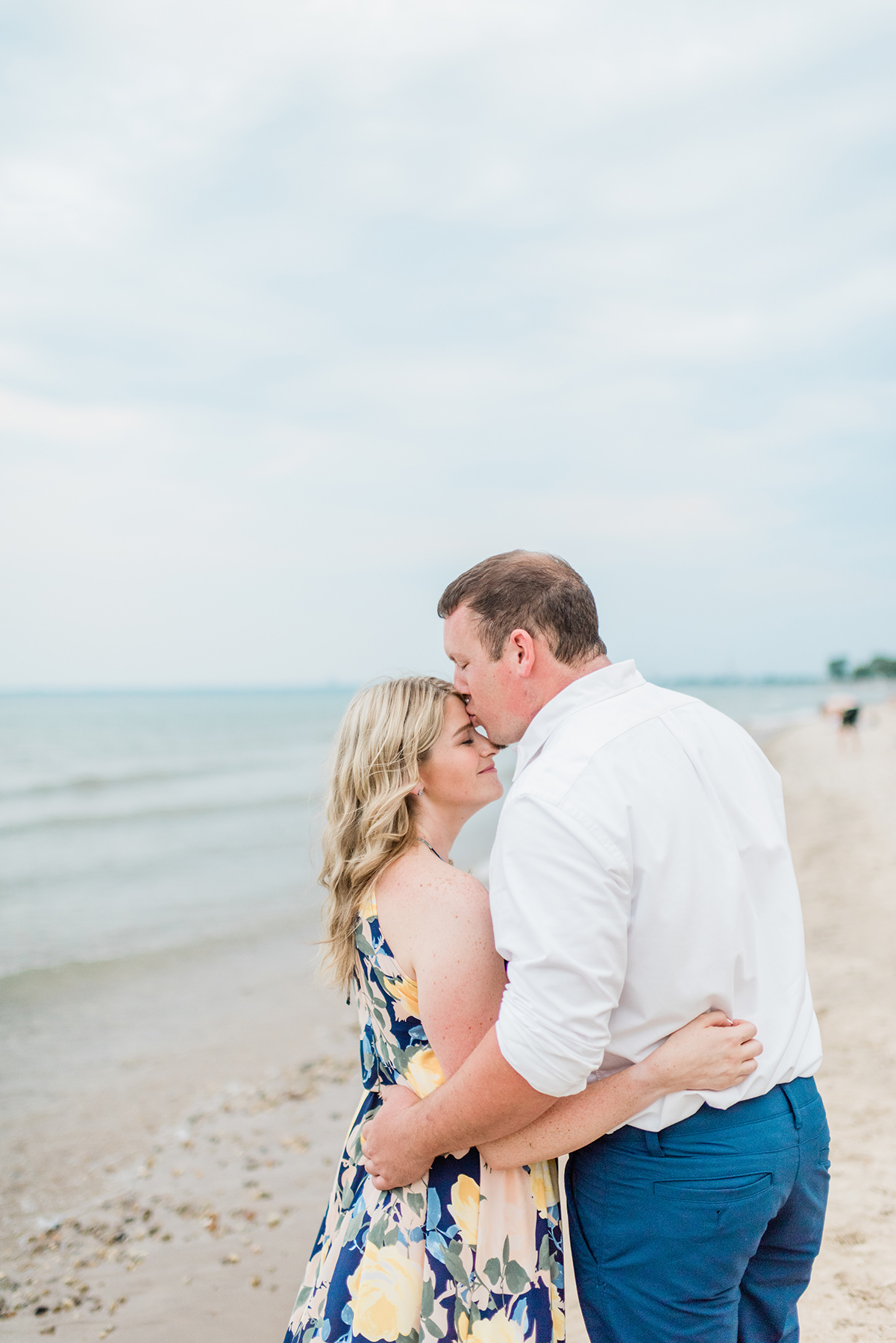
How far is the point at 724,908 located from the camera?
6.49 feet

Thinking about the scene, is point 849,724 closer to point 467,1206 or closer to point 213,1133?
point 213,1133

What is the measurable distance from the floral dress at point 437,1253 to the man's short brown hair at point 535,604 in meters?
0.77

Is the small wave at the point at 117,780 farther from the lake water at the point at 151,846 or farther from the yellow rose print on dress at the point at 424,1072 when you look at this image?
the yellow rose print on dress at the point at 424,1072

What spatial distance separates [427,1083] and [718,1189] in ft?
2.16

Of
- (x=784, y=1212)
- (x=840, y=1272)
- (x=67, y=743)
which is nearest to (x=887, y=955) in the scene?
(x=840, y=1272)

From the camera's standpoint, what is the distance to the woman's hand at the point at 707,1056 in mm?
1978

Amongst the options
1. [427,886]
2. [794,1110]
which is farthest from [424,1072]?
[794,1110]

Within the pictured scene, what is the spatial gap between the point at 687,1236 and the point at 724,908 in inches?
26.9

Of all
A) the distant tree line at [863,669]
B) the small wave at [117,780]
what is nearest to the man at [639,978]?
the small wave at [117,780]

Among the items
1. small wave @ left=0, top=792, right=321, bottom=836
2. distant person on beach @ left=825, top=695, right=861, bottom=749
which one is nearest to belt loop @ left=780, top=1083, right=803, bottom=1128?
small wave @ left=0, top=792, right=321, bottom=836

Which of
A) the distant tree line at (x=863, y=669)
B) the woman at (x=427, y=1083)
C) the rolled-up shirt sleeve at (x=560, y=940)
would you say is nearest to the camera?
the rolled-up shirt sleeve at (x=560, y=940)

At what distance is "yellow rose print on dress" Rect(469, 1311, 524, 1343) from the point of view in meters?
2.21

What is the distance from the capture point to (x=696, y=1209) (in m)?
2.02

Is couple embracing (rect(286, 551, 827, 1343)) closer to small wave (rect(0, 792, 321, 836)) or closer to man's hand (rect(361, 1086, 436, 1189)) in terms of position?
man's hand (rect(361, 1086, 436, 1189))
